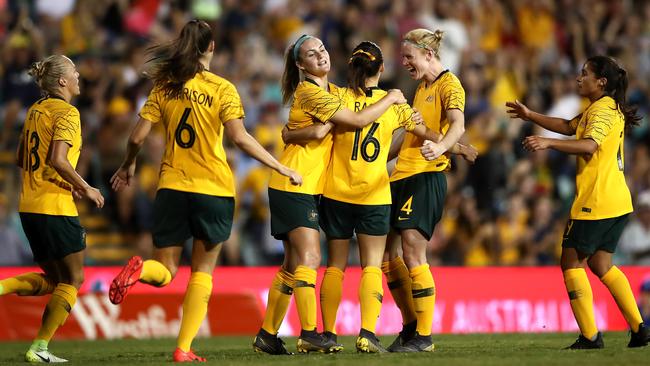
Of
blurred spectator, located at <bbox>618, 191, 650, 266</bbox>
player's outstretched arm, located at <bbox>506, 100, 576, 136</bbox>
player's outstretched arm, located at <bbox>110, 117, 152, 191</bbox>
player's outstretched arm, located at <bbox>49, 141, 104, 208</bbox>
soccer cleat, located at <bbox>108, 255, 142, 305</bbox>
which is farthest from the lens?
blurred spectator, located at <bbox>618, 191, 650, 266</bbox>

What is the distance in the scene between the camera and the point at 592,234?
381 inches

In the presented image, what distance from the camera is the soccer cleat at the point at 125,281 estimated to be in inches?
321

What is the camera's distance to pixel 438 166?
32.3ft

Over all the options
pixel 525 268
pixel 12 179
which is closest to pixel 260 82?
pixel 12 179

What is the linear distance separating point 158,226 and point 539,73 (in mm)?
12448

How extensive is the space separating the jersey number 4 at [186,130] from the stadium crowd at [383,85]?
6721mm

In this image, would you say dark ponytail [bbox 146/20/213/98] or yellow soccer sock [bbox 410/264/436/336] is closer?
dark ponytail [bbox 146/20/213/98]

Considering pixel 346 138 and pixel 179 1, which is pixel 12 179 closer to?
pixel 179 1

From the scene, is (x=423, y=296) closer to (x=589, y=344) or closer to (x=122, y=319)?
(x=589, y=344)

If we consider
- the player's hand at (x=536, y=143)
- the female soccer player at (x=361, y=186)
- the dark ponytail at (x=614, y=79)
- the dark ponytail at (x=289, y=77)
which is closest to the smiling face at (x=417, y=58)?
the female soccer player at (x=361, y=186)

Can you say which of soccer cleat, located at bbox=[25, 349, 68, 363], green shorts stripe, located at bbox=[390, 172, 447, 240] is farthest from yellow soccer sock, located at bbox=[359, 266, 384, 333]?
soccer cleat, located at bbox=[25, 349, 68, 363]

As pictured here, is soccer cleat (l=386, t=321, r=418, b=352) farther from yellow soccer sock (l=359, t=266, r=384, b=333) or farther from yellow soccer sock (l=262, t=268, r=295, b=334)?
yellow soccer sock (l=262, t=268, r=295, b=334)

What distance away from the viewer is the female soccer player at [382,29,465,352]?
31.3 feet

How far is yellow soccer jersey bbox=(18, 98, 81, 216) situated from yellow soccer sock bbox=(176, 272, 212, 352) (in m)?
1.49
